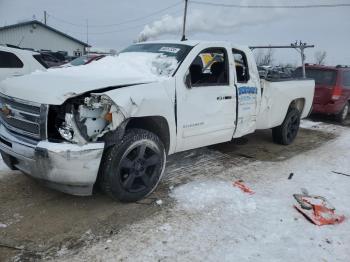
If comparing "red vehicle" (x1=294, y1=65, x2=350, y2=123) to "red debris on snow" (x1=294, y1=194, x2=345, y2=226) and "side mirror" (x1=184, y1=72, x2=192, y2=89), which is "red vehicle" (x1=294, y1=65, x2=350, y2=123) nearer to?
"red debris on snow" (x1=294, y1=194, x2=345, y2=226)

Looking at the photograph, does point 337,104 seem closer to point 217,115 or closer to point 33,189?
point 217,115

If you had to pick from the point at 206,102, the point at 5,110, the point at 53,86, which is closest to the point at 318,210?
the point at 206,102

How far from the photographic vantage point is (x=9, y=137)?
3861 millimetres

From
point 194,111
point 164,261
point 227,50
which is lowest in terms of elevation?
point 164,261

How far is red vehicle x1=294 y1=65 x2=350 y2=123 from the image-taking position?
10.3m

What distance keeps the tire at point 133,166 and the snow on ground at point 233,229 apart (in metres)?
0.35

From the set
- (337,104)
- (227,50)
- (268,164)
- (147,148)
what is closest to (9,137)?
(147,148)

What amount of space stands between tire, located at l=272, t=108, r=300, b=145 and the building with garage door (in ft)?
92.0

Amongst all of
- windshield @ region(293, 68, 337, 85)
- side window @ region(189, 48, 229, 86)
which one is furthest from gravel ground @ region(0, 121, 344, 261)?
windshield @ region(293, 68, 337, 85)

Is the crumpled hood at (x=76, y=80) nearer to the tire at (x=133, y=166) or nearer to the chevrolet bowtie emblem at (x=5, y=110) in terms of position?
the chevrolet bowtie emblem at (x=5, y=110)

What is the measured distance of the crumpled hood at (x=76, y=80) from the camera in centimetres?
350

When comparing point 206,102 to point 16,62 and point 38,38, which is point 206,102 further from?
point 38,38

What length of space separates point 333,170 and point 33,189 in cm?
466

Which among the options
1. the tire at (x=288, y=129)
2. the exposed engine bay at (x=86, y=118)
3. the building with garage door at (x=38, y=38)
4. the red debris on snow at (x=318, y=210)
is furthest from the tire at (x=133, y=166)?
the building with garage door at (x=38, y=38)
